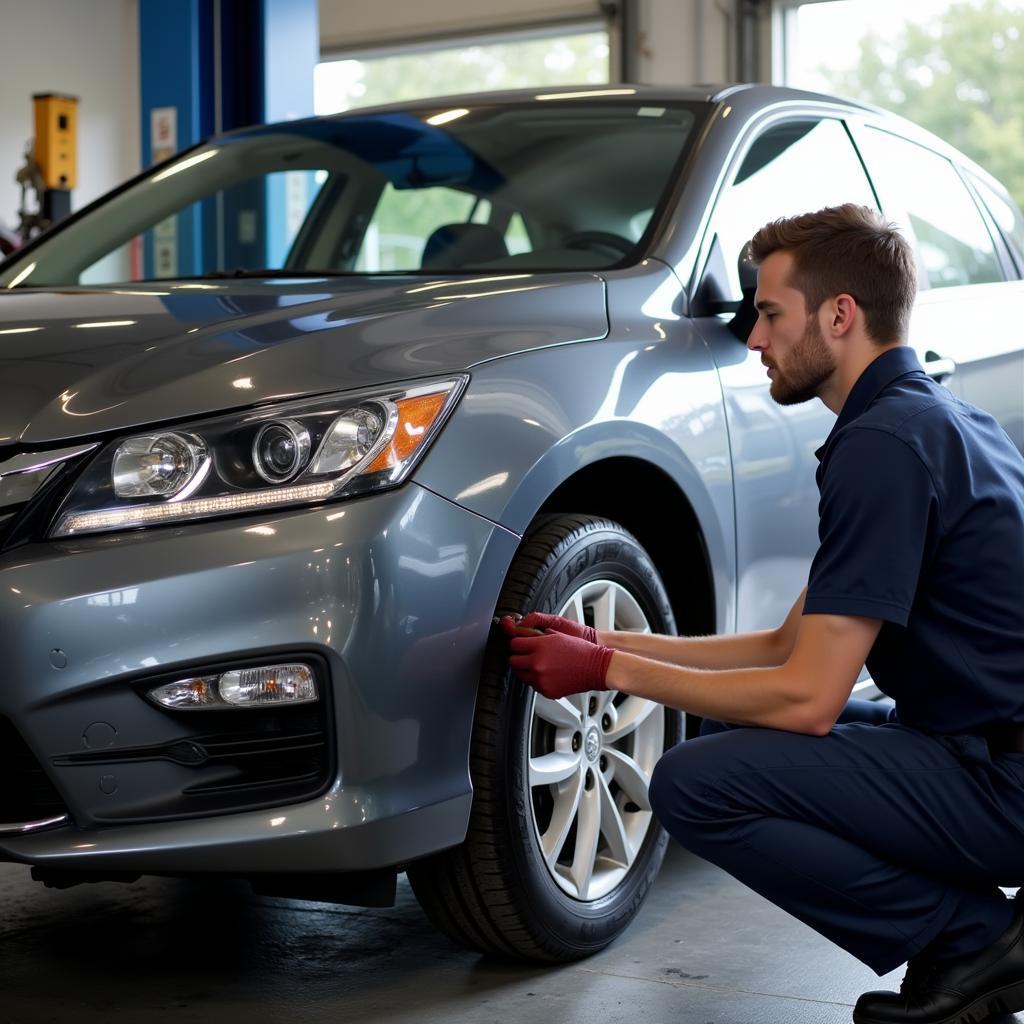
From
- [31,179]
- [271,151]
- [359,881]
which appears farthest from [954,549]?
[31,179]

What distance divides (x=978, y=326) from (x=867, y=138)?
1.61 ft

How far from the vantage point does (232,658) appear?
1.85 m

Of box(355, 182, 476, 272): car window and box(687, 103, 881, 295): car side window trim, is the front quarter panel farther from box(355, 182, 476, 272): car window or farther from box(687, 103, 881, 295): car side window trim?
box(355, 182, 476, 272): car window

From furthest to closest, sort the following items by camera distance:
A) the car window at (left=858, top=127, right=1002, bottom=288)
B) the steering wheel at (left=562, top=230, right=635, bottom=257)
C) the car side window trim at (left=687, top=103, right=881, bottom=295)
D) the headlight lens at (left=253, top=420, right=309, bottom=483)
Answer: the car window at (left=858, top=127, right=1002, bottom=288)
the steering wheel at (left=562, top=230, right=635, bottom=257)
the car side window trim at (left=687, top=103, right=881, bottom=295)
the headlight lens at (left=253, top=420, right=309, bottom=483)

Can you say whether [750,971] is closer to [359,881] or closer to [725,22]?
[359,881]

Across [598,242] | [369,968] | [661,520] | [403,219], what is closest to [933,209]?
[598,242]

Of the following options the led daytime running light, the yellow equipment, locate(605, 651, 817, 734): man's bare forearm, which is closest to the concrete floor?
locate(605, 651, 817, 734): man's bare forearm

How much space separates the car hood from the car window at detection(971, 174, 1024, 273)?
210 cm

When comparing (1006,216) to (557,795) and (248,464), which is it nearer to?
(557,795)

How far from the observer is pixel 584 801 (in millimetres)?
2377

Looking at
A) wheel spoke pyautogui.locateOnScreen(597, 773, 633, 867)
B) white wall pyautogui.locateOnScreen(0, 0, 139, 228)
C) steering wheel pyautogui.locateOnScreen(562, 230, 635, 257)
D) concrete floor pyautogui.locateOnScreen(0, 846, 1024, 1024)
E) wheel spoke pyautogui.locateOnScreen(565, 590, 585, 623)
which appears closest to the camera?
concrete floor pyautogui.locateOnScreen(0, 846, 1024, 1024)

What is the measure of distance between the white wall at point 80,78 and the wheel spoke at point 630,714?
909 cm

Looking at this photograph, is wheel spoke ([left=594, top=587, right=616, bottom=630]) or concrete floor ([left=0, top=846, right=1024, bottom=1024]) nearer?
concrete floor ([left=0, top=846, right=1024, bottom=1024])

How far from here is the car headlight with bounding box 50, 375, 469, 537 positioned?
6.22ft
